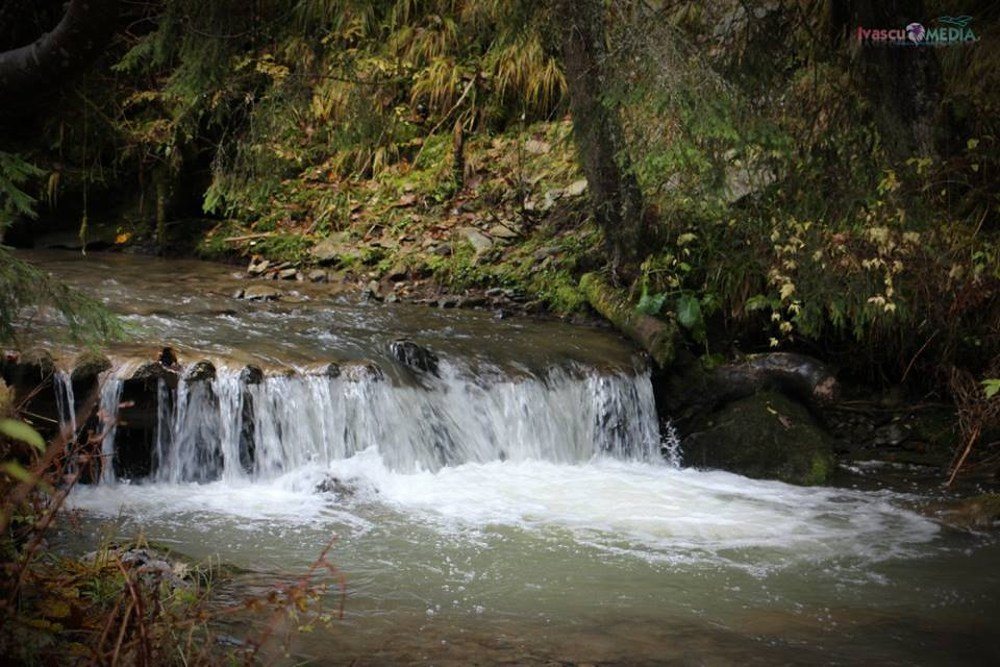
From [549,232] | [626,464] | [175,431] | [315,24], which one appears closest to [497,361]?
[626,464]

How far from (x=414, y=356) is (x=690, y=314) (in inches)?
112

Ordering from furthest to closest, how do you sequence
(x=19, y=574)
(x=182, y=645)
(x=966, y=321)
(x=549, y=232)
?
1. (x=549, y=232)
2. (x=966, y=321)
3. (x=182, y=645)
4. (x=19, y=574)

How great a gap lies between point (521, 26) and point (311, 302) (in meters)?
3.96

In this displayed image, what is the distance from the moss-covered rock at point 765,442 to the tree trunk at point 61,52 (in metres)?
6.18

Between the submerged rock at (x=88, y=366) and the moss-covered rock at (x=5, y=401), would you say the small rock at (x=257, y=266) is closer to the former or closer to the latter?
the submerged rock at (x=88, y=366)

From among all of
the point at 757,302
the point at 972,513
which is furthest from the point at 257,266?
the point at 972,513

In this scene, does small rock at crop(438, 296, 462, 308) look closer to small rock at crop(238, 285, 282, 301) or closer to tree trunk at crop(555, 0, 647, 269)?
small rock at crop(238, 285, 282, 301)

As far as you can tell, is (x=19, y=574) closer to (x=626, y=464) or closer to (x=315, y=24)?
(x=626, y=464)

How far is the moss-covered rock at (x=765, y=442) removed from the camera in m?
8.08

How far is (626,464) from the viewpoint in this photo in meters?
8.44

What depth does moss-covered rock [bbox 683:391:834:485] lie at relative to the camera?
26.5 feet

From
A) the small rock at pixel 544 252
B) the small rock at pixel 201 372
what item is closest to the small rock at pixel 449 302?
the small rock at pixel 544 252

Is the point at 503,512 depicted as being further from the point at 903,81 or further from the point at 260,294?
the point at 903,81

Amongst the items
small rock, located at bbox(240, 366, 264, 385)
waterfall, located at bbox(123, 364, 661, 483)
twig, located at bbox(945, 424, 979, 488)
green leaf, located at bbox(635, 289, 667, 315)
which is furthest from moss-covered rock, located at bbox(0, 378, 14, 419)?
twig, located at bbox(945, 424, 979, 488)
